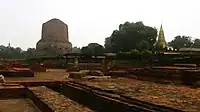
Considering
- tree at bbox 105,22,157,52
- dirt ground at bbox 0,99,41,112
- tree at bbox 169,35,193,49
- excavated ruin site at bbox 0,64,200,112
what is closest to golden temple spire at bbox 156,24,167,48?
tree at bbox 105,22,157,52

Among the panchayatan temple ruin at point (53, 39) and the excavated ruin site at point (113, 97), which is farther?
the panchayatan temple ruin at point (53, 39)

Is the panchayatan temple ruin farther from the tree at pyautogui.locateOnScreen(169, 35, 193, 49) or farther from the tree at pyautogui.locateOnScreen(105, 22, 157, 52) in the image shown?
the tree at pyautogui.locateOnScreen(169, 35, 193, 49)

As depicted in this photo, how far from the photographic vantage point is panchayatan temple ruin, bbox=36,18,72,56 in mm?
35969

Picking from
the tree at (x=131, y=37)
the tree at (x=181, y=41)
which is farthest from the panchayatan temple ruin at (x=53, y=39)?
the tree at (x=181, y=41)

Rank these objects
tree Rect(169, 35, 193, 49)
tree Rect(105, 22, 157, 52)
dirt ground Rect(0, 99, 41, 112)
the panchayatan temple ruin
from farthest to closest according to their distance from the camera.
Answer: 1. tree Rect(169, 35, 193, 49)
2. the panchayatan temple ruin
3. tree Rect(105, 22, 157, 52)
4. dirt ground Rect(0, 99, 41, 112)

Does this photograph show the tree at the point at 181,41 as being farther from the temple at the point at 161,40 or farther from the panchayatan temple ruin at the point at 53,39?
the panchayatan temple ruin at the point at 53,39

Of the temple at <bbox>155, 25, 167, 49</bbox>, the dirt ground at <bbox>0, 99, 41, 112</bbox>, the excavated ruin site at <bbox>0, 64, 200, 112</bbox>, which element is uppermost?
the temple at <bbox>155, 25, 167, 49</bbox>

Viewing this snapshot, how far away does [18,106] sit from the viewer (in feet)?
15.9

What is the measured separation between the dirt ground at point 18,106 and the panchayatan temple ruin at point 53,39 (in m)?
30.4

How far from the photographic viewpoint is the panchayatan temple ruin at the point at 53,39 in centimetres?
3597

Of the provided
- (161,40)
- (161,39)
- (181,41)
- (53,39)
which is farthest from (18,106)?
(181,41)

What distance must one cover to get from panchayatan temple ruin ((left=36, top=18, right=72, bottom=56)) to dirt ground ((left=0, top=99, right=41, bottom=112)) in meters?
30.4

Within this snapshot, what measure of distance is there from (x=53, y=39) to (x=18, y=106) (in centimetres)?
3271

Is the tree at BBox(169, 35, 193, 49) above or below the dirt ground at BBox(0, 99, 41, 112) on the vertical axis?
above
